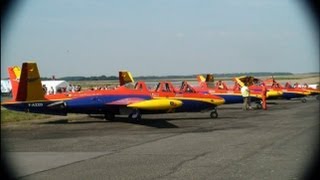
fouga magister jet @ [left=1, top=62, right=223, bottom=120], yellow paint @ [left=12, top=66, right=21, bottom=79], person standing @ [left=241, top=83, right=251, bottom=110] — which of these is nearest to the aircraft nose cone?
fouga magister jet @ [left=1, top=62, right=223, bottom=120]

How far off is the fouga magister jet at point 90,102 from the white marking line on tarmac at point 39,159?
902 centimetres

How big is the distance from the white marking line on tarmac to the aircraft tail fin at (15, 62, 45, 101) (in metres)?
9.51

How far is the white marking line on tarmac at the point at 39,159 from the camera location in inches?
357

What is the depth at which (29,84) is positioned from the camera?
20.8m

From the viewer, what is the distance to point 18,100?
68.4 feet

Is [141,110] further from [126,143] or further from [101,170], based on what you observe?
[101,170]

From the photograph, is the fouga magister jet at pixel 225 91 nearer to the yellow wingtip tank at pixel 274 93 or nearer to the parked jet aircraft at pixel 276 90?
the parked jet aircraft at pixel 276 90

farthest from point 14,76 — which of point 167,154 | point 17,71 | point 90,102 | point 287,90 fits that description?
point 287,90

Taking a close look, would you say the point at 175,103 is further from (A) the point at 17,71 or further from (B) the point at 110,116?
(A) the point at 17,71

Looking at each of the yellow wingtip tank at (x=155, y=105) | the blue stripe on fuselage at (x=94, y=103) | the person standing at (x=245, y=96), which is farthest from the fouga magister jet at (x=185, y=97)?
the person standing at (x=245, y=96)

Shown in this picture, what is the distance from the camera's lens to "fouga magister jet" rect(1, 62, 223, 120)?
20641 millimetres

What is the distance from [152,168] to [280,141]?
17.0 feet

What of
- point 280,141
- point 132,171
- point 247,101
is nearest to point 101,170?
point 132,171

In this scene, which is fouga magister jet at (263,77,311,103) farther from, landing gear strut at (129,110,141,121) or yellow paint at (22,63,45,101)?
yellow paint at (22,63,45,101)
